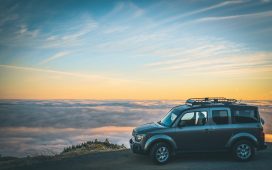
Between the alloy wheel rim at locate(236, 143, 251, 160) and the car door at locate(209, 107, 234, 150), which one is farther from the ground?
the car door at locate(209, 107, 234, 150)

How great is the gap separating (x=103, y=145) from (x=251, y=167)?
9953 mm

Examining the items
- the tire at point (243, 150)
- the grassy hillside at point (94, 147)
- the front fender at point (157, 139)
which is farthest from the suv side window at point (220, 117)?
the grassy hillside at point (94, 147)

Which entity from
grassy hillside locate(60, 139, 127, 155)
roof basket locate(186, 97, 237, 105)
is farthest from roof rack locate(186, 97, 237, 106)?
grassy hillside locate(60, 139, 127, 155)

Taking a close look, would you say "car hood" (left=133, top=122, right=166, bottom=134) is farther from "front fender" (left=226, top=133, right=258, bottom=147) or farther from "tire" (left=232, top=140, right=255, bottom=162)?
"tire" (left=232, top=140, right=255, bottom=162)

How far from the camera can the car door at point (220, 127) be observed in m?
11.5

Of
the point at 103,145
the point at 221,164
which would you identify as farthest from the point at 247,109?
the point at 103,145

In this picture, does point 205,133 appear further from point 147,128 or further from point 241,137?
point 147,128

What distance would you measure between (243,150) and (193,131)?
2187mm

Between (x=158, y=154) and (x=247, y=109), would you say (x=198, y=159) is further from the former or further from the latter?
(x=247, y=109)

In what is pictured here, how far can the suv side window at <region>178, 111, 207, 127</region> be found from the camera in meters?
11.5

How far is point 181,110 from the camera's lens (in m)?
11.6

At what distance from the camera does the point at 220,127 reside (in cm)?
1159

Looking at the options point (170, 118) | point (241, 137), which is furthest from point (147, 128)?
point (241, 137)

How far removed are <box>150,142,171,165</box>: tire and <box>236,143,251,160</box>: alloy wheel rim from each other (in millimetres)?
2799
